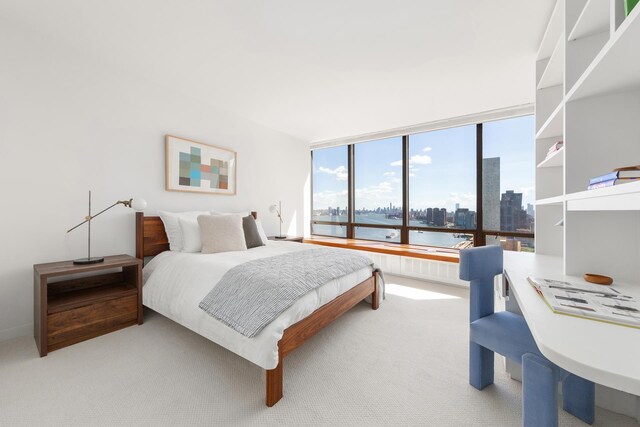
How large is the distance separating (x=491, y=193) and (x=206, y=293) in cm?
376

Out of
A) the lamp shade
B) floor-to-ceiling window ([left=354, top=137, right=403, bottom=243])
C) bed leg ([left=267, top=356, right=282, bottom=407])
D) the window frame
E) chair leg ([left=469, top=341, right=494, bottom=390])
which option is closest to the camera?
bed leg ([left=267, top=356, right=282, bottom=407])

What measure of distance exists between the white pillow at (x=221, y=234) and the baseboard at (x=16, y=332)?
1419mm

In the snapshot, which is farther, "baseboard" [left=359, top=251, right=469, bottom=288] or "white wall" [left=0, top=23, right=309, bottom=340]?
"baseboard" [left=359, top=251, right=469, bottom=288]

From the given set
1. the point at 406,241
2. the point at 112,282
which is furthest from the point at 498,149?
the point at 112,282

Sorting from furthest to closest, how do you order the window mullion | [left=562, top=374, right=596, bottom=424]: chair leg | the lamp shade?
1. the window mullion
2. the lamp shade
3. [left=562, top=374, right=596, bottom=424]: chair leg

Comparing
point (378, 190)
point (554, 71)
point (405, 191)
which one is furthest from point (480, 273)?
point (378, 190)

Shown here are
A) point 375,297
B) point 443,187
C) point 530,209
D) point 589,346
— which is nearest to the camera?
point 589,346

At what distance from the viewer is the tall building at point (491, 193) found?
3.53 metres

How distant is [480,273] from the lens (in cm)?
146

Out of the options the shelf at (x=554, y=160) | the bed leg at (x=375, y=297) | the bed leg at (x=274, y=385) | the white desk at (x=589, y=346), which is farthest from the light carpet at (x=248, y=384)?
the shelf at (x=554, y=160)

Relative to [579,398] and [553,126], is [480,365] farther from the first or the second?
[553,126]

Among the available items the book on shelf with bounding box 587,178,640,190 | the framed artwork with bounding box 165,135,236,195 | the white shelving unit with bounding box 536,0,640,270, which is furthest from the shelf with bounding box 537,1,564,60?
the framed artwork with bounding box 165,135,236,195

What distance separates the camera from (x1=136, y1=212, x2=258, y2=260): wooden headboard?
8.66 feet

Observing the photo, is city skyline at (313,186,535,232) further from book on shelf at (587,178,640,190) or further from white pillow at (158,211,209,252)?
white pillow at (158,211,209,252)
